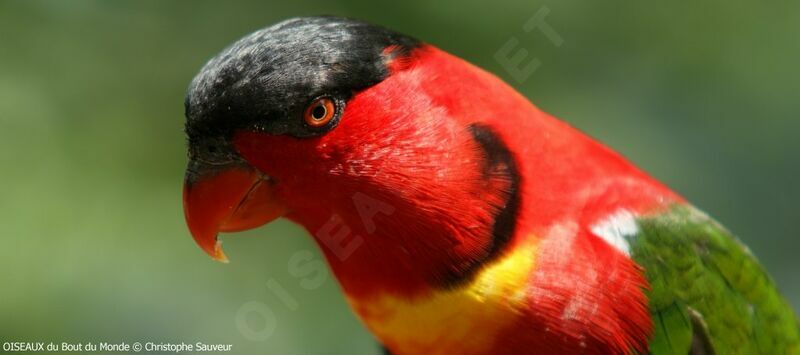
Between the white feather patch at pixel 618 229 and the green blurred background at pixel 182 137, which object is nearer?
the white feather patch at pixel 618 229

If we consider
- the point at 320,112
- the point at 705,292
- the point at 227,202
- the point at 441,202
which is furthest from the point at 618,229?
the point at 227,202

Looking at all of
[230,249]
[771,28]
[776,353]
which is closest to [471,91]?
[776,353]

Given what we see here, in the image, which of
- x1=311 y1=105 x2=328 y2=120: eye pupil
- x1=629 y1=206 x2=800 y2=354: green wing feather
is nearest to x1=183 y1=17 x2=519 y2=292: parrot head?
x1=311 y1=105 x2=328 y2=120: eye pupil

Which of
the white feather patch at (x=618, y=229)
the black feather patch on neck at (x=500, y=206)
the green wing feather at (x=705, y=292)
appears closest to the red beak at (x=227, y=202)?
the black feather patch on neck at (x=500, y=206)

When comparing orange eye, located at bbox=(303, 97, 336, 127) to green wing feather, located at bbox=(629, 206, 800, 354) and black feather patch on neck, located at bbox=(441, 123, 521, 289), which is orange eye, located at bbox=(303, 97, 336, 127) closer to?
black feather patch on neck, located at bbox=(441, 123, 521, 289)

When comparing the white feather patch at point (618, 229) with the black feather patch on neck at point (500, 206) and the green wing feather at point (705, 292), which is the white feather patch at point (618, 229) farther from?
the black feather patch on neck at point (500, 206)

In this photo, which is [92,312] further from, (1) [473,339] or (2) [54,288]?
(1) [473,339]

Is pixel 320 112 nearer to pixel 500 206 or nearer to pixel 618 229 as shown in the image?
pixel 500 206
